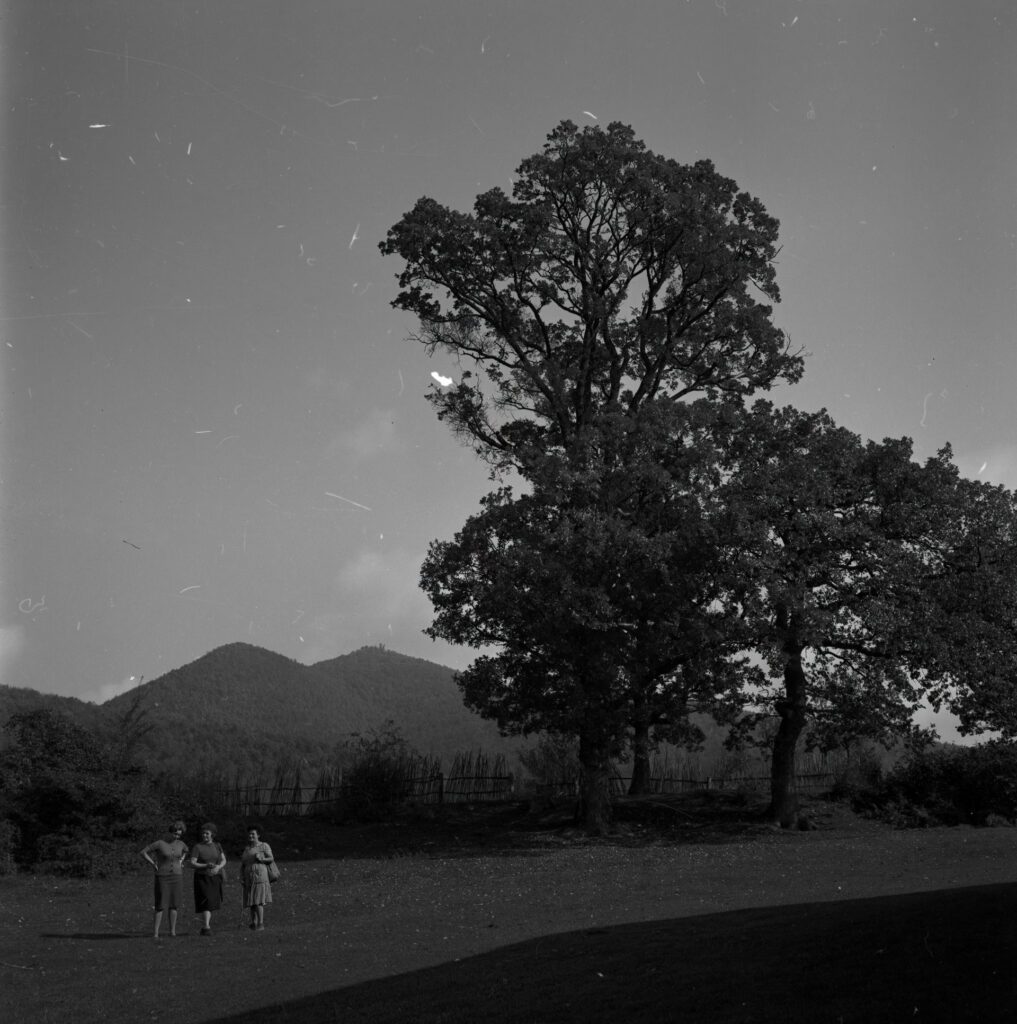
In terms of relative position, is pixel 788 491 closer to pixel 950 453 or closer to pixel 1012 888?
pixel 950 453

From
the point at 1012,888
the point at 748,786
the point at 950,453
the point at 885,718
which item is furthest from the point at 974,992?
the point at 748,786

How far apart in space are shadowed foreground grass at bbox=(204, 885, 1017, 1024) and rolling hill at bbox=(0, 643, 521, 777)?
226 feet

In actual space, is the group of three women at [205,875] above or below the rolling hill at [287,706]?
below

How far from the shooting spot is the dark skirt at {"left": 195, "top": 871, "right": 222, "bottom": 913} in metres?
21.4

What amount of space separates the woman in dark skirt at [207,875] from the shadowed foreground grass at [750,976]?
7.14 metres

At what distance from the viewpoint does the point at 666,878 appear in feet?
84.6

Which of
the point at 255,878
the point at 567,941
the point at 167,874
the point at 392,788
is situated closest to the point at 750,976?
the point at 567,941

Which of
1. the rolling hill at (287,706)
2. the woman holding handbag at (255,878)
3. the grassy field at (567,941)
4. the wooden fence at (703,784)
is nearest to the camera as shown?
the grassy field at (567,941)

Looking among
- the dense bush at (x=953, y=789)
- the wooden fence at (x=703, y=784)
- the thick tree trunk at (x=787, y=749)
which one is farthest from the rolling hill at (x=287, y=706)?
the dense bush at (x=953, y=789)

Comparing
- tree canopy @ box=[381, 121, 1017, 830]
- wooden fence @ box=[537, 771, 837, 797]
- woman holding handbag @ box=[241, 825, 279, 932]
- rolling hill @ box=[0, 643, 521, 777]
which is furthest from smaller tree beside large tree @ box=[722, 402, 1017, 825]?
rolling hill @ box=[0, 643, 521, 777]

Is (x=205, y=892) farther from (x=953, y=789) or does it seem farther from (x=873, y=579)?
(x=953, y=789)

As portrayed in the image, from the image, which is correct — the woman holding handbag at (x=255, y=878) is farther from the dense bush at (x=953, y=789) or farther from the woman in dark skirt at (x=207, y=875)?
the dense bush at (x=953, y=789)

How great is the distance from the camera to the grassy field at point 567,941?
1163cm

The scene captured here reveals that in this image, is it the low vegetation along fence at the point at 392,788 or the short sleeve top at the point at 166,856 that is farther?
the low vegetation along fence at the point at 392,788
